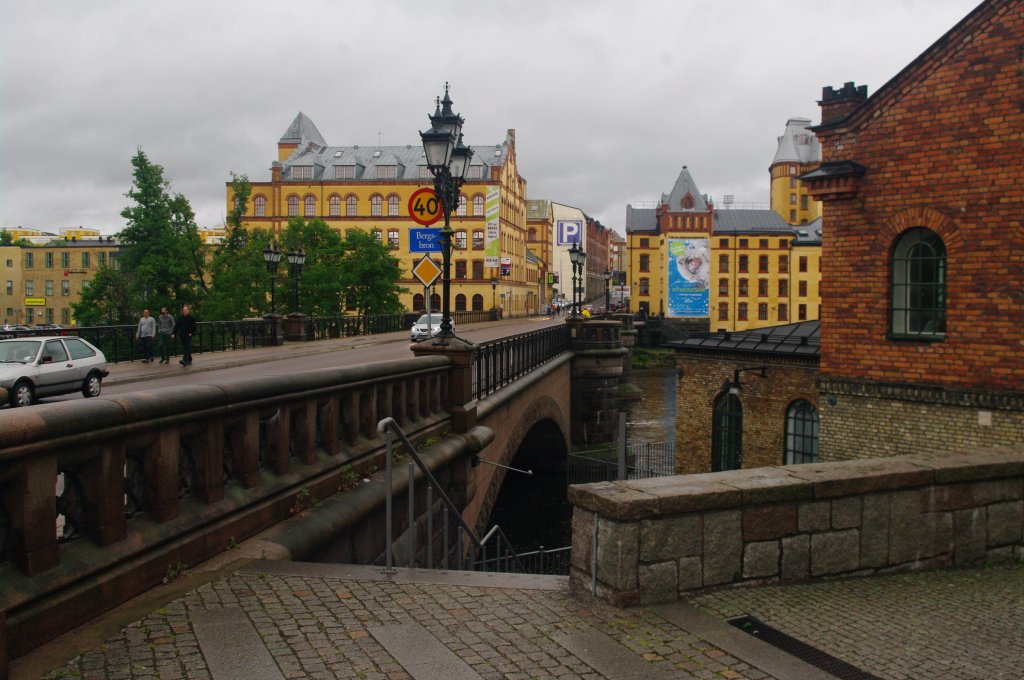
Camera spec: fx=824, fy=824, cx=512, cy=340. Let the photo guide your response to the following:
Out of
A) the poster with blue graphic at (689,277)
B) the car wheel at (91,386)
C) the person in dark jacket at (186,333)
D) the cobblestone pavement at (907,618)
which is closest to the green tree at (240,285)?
the person in dark jacket at (186,333)

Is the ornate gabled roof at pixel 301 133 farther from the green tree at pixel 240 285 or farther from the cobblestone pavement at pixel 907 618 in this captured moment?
the cobblestone pavement at pixel 907 618

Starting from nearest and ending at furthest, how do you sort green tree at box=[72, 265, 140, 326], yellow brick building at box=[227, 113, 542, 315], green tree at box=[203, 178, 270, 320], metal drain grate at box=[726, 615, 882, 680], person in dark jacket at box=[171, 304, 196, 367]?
metal drain grate at box=[726, 615, 882, 680], person in dark jacket at box=[171, 304, 196, 367], green tree at box=[203, 178, 270, 320], green tree at box=[72, 265, 140, 326], yellow brick building at box=[227, 113, 542, 315]

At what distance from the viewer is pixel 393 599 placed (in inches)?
211

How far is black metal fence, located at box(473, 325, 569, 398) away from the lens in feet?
48.1

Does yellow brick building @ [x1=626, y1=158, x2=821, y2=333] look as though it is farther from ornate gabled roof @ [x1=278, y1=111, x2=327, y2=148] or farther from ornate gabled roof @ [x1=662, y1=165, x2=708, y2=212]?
ornate gabled roof @ [x1=278, y1=111, x2=327, y2=148]

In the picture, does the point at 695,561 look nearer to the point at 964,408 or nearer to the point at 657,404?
the point at 964,408

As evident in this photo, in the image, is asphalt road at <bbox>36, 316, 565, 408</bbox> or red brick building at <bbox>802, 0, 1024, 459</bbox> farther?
asphalt road at <bbox>36, 316, 565, 408</bbox>

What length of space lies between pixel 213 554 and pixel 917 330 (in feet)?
39.3

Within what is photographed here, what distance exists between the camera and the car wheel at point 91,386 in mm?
15149

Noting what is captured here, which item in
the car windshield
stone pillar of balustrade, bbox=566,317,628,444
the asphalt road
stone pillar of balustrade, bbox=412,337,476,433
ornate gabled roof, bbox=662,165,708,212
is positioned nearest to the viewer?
stone pillar of balustrade, bbox=412,337,476,433

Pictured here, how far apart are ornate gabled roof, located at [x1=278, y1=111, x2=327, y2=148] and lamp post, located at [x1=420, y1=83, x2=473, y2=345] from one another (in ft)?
270

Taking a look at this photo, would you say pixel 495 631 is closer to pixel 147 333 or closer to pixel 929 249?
pixel 929 249

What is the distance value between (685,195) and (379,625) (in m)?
98.3

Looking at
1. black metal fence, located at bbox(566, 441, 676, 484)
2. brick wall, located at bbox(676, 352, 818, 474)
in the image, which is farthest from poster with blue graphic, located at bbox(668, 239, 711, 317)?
brick wall, located at bbox(676, 352, 818, 474)
